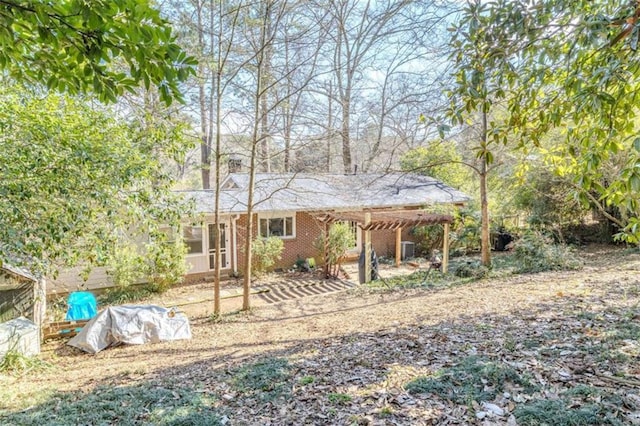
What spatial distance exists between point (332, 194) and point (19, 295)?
1000 cm

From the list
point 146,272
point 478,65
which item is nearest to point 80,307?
point 146,272

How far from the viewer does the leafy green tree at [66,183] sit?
4.34 m

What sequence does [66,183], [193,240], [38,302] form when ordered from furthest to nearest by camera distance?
[193,240], [38,302], [66,183]

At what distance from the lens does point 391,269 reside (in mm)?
15070

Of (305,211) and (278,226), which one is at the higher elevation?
(305,211)

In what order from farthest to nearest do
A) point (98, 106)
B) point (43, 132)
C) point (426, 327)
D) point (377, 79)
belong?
point (377, 79)
point (98, 106)
point (426, 327)
point (43, 132)

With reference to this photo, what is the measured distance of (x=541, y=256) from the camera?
11.6m

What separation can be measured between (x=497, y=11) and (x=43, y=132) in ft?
17.9

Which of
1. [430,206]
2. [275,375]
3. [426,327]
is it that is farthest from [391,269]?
[275,375]

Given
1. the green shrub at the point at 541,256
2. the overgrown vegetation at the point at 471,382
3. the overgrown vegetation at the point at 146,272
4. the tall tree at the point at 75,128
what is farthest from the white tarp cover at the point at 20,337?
the green shrub at the point at 541,256

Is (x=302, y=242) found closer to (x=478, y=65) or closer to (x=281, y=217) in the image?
(x=281, y=217)

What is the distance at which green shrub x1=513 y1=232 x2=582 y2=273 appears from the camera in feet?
36.2

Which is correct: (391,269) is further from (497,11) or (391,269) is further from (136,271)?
(497,11)

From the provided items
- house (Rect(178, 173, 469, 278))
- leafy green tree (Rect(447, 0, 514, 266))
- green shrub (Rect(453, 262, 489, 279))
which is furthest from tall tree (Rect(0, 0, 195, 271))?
green shrub (Rect(453, 262, 489, 279))
